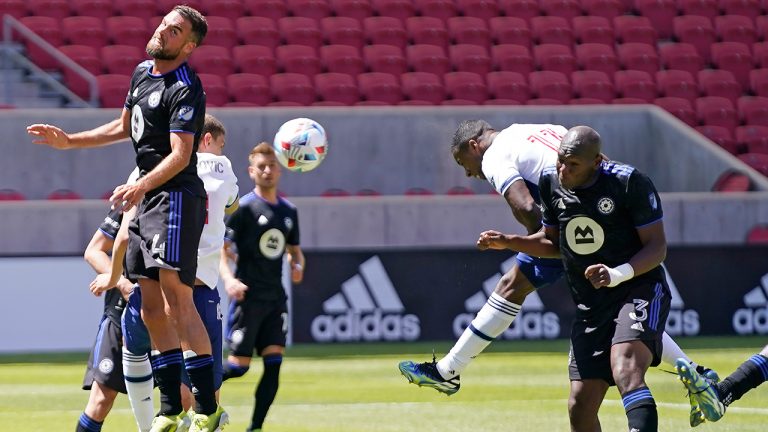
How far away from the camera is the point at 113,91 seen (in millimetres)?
18641

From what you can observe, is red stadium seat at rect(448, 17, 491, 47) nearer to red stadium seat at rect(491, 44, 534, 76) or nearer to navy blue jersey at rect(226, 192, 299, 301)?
red stadium seat at rect(491, 44, 534, 76)

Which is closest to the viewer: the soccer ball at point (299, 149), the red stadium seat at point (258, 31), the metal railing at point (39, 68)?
the soccer ball at point (299, 149)

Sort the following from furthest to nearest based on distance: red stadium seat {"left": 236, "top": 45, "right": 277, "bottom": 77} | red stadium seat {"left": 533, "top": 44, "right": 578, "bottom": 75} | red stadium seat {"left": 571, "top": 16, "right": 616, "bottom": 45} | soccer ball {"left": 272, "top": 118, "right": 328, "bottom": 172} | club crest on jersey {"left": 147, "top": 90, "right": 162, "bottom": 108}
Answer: red stadium seat {"left": 571, "top": 16, "right": 616, "bottom": 45}
red stadium seat {"left": 533, "top": 44, "right": 578, "bottom": 75}
red stadium seat {"left": 236, "top": 45, "right": 277, "bottom": 77}
soccer ball {"left": 272, "top": 118, "right": 328, "bottom": 172}
club crest on jersey {"left": 147, "top": 90, "right": 162, "bottom": 108}

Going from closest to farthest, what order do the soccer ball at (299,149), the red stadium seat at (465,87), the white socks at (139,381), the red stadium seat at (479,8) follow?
the white socks at (139,381) → the soccer ball at (299,149) → the red stadium seat at (465,87) → the red stadium seat at (479,8)

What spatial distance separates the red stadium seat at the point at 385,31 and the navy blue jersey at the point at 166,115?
14.1m

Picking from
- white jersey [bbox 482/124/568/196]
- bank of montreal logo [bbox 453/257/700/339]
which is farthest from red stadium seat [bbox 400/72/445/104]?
white jersey [bbox 482/124/568/196]

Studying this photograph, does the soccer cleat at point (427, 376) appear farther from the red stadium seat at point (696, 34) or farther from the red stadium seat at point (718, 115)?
the red stadium seat at point (696, 34)

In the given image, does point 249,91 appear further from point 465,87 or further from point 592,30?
point 592,30

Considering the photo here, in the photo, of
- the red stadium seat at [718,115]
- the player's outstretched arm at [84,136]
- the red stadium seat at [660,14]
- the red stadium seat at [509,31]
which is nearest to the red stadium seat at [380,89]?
the red stadium seat at [509,31]

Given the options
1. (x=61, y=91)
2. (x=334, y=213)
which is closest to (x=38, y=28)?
(x=61, y=91)

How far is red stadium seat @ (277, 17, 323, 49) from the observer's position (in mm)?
20688

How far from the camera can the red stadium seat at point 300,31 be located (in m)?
20.7

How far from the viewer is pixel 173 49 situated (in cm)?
684

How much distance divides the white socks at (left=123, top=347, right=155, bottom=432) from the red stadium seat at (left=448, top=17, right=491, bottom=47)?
14.8 metres
